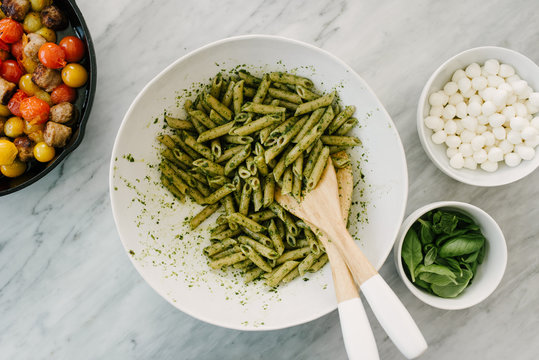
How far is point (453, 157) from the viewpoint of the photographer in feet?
4.50

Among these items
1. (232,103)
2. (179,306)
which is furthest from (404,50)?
(179,306)

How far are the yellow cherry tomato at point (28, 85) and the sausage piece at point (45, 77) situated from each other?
2 centimetres

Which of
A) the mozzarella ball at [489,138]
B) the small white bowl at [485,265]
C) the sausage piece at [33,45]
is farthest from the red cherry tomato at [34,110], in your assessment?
the mozzarella ball at [489,138]

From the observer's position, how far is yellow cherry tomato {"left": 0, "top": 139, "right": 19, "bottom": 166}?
4.13 feet

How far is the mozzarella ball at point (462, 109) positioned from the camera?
1.37 metres

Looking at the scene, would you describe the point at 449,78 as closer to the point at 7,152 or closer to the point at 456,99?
the point at 456,99

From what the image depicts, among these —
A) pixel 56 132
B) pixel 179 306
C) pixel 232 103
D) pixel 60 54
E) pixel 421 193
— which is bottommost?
pixel 421 193

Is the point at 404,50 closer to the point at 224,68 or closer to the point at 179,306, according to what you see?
the point at 224,68

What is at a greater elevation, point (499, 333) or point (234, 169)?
point (234, 169)

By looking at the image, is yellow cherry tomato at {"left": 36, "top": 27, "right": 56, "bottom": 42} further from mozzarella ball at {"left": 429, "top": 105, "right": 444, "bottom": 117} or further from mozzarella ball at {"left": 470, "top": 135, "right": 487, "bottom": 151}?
mozzarella ball at {"left": 470, "top": 135, "right": 487, "bottom": 151}

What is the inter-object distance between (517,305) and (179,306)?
116cm

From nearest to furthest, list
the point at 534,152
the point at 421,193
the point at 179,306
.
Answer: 1. the point at 179,306
2. the point at 534,152
3. the point at 421,193

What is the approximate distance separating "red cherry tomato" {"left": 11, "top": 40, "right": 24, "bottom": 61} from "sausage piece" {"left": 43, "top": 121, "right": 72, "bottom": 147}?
0.23 metres

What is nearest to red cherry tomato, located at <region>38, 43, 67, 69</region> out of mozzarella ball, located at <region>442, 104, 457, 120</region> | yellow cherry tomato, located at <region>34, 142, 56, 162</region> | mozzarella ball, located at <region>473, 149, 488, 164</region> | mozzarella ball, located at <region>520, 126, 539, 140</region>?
yellow cherry tomato, located at <region>34, 142, 56, 162</region>
